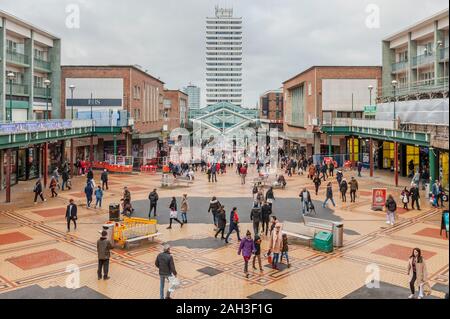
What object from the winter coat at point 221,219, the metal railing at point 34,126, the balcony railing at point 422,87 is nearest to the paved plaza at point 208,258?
the winter coat at point 221,219

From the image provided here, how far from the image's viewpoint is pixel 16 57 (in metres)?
44.6

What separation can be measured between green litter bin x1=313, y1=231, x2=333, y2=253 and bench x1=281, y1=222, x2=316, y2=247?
53cm

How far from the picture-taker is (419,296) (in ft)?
37.2

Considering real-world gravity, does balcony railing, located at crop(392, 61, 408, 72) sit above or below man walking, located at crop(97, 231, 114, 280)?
above

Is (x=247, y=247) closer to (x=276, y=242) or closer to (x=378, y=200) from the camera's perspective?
(x=276, y=242)

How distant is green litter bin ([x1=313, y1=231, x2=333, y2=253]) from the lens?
639 inches

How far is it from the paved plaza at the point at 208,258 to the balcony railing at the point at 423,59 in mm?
25340

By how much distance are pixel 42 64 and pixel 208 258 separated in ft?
139

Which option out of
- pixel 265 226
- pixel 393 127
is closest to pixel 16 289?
pixel 265 226

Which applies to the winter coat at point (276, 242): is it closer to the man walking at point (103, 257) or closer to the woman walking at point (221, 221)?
the woman walking at point (221, 221)

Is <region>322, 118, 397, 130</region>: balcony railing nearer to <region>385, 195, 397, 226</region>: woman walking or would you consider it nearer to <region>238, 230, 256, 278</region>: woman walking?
<region>385, 195, 397, 226</region>: woman walking

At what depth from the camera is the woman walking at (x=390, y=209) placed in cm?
2015

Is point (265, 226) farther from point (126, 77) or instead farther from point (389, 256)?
point (126, 77)

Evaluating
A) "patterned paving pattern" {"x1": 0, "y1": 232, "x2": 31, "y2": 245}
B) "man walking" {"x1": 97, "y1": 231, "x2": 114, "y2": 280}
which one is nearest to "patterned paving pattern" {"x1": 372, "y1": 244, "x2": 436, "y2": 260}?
"man walking" {"x1": 97, "y1": 231, "x2": 114, "y2": 280}
